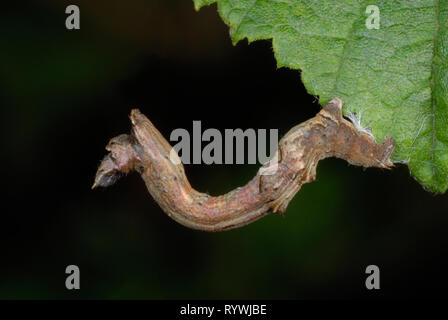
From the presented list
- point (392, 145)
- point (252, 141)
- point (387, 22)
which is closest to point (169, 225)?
point (252, 141)

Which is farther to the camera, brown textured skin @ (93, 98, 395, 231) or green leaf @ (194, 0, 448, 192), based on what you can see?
brown textured skin @ (93, 98, 395, 231)

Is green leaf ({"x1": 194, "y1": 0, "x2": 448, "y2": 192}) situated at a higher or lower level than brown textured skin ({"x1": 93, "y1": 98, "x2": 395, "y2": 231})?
Answer: higher

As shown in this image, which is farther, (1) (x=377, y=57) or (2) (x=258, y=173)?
(2) (x=258, y=173)

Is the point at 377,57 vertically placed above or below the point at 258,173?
above

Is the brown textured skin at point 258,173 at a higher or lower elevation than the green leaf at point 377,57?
lower

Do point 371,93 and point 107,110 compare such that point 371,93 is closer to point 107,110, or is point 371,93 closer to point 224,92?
point 224,92
